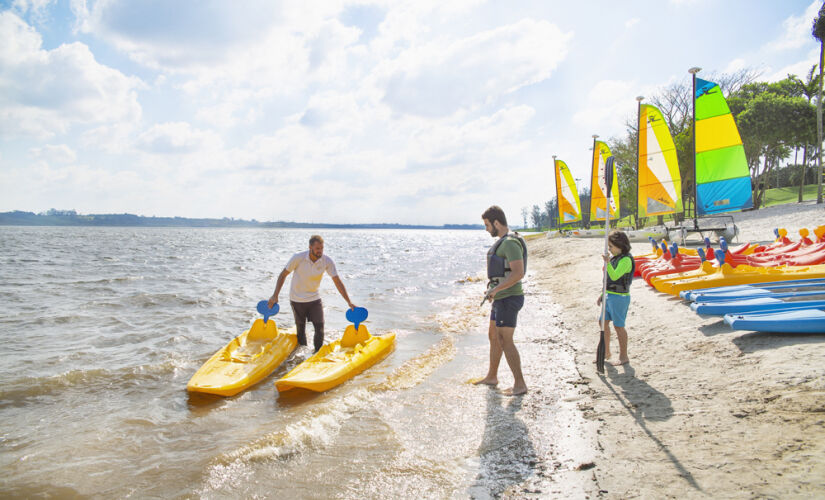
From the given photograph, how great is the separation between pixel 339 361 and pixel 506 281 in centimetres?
277

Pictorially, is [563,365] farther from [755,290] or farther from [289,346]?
[289,346]

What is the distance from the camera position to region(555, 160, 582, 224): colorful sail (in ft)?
99.4

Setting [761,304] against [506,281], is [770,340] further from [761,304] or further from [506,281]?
[506,281]

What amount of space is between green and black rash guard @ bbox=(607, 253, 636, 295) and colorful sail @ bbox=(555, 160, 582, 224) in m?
27.1

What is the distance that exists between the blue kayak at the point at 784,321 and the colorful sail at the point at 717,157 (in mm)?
10036

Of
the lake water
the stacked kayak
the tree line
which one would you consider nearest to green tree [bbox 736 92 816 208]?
the tree line

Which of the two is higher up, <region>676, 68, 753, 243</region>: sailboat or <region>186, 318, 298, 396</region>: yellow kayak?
<region>676, 68, 753, 243</region>: sailboat

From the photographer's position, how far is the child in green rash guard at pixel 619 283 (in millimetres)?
4859

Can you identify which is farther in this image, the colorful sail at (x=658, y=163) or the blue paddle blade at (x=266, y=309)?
the colorful sail at (x=658, y=163)

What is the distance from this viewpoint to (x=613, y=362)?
201 inches

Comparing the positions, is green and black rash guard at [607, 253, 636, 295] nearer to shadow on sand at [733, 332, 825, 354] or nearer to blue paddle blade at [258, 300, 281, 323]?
shadow on sand at [733, 332, 825, 354]

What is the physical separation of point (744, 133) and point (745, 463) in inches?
1367

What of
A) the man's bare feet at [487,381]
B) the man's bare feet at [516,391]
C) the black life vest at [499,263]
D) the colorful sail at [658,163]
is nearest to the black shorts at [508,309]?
the black life vest at [499,263]

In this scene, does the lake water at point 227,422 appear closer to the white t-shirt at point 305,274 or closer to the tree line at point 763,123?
the white t-shirt at point 305,274
